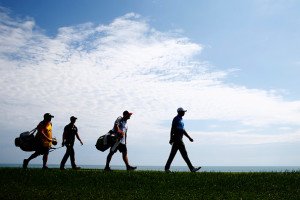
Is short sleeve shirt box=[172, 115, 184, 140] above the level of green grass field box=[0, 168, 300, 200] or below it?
above

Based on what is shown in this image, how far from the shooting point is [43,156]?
17.5 meters

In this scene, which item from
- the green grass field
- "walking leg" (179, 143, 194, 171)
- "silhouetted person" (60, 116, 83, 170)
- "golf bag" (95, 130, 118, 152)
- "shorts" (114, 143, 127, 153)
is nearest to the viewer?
the green grass field

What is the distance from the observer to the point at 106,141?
17625mm

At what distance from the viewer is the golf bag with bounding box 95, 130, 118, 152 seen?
17.6 metres

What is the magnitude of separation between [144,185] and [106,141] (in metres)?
4.50

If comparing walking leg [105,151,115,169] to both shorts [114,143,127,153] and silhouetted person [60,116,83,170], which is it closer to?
shorts [114,143,127,153]

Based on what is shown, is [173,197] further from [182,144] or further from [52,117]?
[52,117]

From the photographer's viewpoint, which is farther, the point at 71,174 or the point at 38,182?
the point at 71,174

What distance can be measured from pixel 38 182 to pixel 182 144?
709 centimetres

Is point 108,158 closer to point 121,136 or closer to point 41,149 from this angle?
point 121,136

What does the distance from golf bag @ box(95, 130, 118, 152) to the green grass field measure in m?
2.30

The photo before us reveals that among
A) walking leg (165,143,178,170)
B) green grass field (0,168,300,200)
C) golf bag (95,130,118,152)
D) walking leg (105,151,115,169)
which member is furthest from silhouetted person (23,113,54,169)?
walking leg (165,143,178,170)

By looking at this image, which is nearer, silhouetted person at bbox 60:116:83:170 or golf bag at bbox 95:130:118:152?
golf bag at bbox 95:130:118:152

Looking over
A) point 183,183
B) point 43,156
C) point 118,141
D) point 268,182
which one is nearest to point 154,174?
point 183,183
